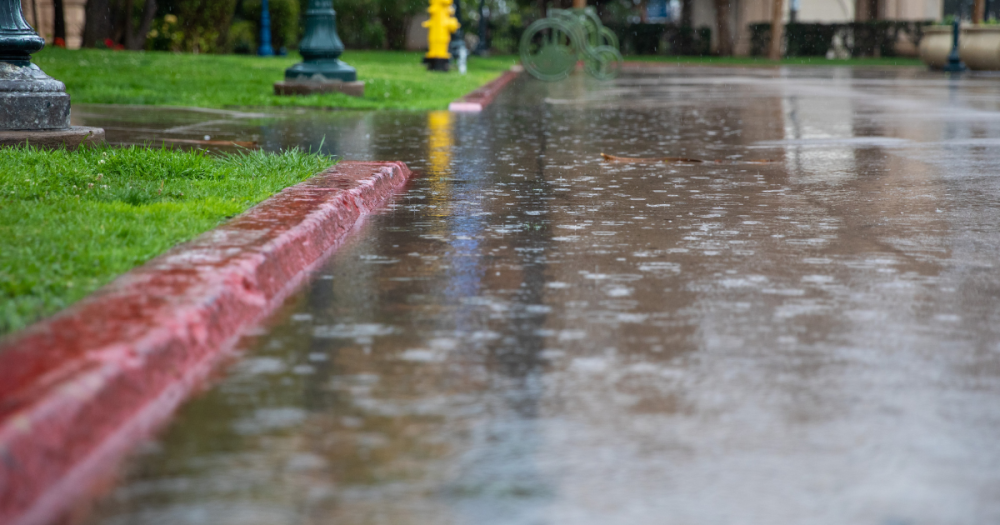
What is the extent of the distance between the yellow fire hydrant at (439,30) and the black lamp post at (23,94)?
15280 millimetres

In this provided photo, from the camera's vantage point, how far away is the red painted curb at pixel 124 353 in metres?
2.34

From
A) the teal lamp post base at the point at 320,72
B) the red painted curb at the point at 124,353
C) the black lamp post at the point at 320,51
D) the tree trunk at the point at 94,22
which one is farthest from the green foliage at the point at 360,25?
the red painted curb at the point at 124,353

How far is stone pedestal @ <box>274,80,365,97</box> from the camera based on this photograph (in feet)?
48.7

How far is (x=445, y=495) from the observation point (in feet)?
7.73

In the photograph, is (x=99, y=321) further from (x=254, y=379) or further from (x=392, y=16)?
(x=392, y=16)

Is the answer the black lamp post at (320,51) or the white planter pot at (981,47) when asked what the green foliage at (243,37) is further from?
the black lamp post at (320,51)

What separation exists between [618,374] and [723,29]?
4522cm

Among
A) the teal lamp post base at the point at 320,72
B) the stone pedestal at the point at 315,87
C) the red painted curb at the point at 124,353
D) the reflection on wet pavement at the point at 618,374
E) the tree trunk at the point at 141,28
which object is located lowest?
the reflection on wet pavement at the point at 618,374

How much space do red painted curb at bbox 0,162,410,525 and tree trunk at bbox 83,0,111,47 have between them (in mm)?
26617

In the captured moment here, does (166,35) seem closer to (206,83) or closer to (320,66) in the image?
(206,83)

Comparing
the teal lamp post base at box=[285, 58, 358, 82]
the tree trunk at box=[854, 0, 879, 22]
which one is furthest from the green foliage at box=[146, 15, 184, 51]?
the tree trunk at box=[854, 0, 879, 22]

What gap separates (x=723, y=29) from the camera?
4684 cm

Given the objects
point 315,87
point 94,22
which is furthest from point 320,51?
point 94,22

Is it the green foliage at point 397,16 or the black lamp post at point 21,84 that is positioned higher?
the green foliage at point 397,16
